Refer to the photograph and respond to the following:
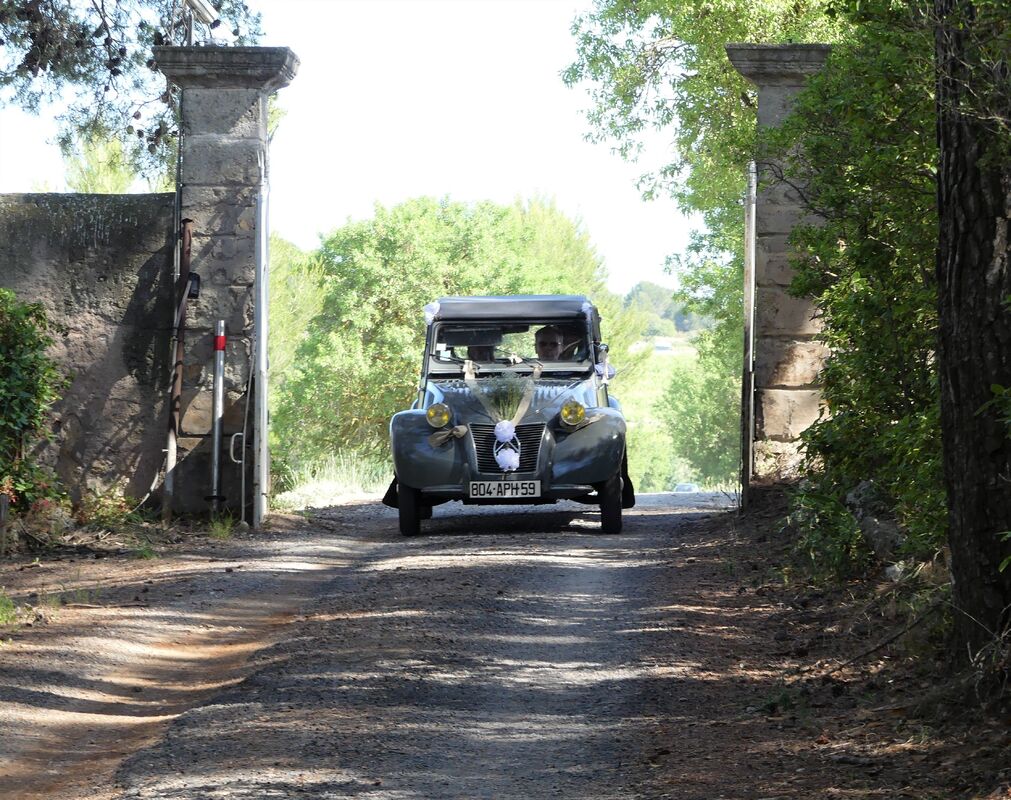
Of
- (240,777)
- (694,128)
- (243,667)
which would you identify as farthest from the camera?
(694,128)

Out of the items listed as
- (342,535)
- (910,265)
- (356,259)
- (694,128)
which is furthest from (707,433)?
(910,265)

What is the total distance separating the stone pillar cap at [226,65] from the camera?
12516 millimetres

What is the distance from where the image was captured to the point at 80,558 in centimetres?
1076

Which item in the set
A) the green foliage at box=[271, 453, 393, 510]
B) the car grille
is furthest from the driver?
the green foliage at box=[271, 453, 393, 510]

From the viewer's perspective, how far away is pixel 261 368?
40.9 feet

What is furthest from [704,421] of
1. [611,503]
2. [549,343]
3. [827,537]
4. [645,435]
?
[827,537]

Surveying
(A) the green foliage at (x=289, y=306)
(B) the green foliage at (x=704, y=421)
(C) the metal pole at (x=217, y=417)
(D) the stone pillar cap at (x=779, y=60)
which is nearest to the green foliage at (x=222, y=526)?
(C) the metal pole at (x=217, y=417)

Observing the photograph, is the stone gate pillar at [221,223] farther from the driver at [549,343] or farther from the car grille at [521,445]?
the driver at [549,343]

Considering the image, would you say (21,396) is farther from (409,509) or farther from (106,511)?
(409,509)

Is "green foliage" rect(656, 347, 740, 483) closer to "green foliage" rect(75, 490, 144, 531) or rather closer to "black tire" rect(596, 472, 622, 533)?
"black tire" rect(596, 472, 622, 533)

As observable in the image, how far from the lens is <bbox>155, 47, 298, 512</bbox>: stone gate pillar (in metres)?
12.6

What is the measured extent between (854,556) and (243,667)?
3.74 metres

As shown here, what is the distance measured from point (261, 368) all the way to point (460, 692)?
270 inches

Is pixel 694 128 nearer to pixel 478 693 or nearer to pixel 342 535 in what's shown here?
pixel 342 535
